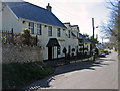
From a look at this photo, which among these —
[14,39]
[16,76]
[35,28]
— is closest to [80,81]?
[16,76]

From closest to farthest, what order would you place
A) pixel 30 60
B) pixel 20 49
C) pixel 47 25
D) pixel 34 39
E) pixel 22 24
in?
pixel 20 49 < pixel 30 60 < pixel 34 39 < pixel 22 24 < pixel 47 25

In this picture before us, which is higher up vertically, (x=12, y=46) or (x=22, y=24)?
(x=22, y=24)

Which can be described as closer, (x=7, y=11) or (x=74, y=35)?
(x=7, y=11)

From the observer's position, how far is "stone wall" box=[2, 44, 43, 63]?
404 inches

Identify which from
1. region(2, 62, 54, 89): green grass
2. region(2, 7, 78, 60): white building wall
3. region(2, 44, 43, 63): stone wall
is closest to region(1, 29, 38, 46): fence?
region(2, 44, 43, 63): stone wall

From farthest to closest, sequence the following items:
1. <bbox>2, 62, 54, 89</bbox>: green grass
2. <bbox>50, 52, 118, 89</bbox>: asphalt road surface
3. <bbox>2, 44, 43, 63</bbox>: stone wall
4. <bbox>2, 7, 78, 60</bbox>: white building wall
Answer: <bbox>2, 7, 78, 60</bbox>: white building wall < <bbox>2, 44, 43, 63</bbox>: stone wall < <bbox>50, 52, 118, 89</bbox>: asphalt road surface < <bbox>2, 62, 54, 89</bbox>: green grass

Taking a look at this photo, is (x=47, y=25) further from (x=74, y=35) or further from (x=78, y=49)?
(x=78, y=49)

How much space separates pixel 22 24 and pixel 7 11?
2755 millimetres

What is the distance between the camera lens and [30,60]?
45.4ft

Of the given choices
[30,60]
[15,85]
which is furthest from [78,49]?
[15,85]

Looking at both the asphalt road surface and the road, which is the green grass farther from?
the asphalt road surface

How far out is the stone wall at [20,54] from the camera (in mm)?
10252

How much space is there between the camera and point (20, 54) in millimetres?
12234

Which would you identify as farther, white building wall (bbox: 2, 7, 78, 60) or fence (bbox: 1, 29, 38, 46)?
white building wall (bbox: 2, 7, 78, 60)
